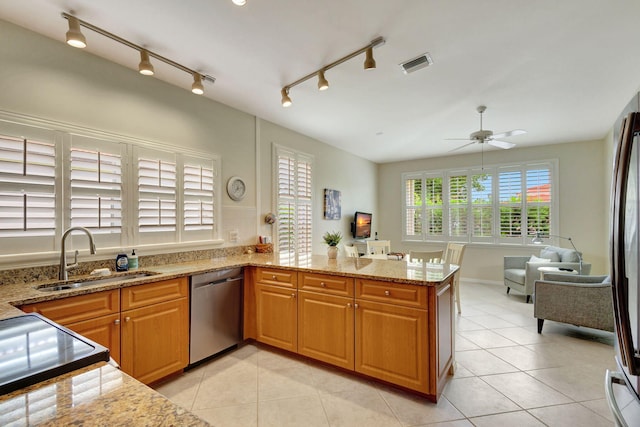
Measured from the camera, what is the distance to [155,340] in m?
2.32

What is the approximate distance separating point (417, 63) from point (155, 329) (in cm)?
316

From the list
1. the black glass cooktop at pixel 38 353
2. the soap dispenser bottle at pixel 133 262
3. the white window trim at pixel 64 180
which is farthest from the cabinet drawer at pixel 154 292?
the black glass cooktop at pixel 38 353

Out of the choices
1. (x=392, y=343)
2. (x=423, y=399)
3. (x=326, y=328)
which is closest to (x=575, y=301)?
(x=423, y=399)

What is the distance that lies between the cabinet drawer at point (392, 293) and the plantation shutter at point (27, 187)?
97.4 inches

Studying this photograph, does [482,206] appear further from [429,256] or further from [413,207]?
[429,256]

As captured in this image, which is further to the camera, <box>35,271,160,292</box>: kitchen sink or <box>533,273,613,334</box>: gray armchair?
<box>533,273,613,334</box>: gray armchair

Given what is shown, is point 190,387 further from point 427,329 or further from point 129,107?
point 129,107

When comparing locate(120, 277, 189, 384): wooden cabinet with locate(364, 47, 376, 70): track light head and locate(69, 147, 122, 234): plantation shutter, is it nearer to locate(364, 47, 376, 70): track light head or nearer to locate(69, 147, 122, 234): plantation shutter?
locate(69, 147, 122, 234): plantation shutter

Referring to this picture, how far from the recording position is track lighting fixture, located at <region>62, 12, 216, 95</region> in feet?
6.46

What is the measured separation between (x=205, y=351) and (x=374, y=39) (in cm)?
306

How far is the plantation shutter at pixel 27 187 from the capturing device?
6.81 feet

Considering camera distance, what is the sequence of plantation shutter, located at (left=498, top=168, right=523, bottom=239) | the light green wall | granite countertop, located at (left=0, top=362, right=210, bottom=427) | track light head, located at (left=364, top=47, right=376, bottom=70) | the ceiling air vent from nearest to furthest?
granite countertop, located at (left=0, top=362, right=210, bottom=427)
track light head, located at (left=364, top=47, right=376, bottom=70)
the ceiling air vent
the light green wall
plantation shutter, located at (left=498, top=168, right=523, bottom=239)

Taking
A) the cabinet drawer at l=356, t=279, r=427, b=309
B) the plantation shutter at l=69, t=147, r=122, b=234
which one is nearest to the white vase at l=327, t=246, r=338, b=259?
the cabinet drawer at l=356, t=279, r=427, b=309

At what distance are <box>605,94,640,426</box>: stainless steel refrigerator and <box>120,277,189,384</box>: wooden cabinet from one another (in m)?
2.61
